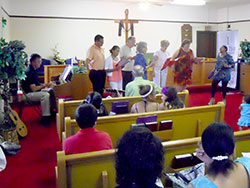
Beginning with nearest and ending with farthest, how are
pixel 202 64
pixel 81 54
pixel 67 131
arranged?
pixel 67 131 < pixel 202 64 < pixel 81 54

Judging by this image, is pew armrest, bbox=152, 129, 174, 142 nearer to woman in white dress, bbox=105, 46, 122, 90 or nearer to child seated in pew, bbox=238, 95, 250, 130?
child seated in pew, bbox=238, 95, 250, 130

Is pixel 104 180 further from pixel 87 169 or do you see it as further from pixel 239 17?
pixel 239 17

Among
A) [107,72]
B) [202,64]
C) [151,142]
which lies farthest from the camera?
[202,64]

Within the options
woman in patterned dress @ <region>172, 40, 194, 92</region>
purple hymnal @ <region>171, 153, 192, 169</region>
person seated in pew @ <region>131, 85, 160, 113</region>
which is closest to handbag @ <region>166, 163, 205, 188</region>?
purple hymnal @ <region>171, 153, 192, 169</region>

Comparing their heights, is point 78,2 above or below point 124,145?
above

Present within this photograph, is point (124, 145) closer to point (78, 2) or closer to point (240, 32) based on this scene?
point (78, 2)

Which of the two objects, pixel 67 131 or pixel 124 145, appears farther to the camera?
pixel 67 131

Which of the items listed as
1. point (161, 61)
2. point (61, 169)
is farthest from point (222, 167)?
point (161, 61)

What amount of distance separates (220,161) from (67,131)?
1621 mm

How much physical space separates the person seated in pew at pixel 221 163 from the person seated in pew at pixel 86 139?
886 mm

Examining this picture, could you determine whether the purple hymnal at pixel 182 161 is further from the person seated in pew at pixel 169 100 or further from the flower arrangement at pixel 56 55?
the flower arrangement at pixel 56 55

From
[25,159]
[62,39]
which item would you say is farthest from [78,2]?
[25,159]

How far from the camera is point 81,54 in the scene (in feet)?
28.3

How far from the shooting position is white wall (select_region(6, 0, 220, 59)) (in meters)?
7.95
